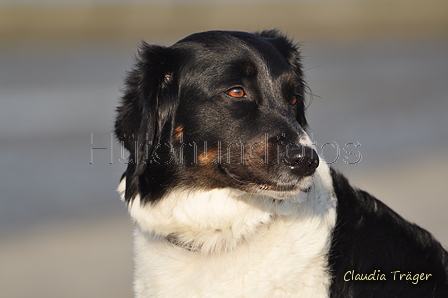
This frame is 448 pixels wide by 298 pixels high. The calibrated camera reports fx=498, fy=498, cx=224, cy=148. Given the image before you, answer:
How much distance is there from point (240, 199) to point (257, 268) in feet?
1.69

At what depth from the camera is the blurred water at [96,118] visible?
806 cm

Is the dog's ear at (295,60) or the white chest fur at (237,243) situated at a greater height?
the dog's ear at (295,60)

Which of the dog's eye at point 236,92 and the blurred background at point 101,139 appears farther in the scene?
the blurred background at point 101,139

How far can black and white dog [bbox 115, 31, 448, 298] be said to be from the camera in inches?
136

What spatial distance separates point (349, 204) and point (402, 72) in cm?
1672

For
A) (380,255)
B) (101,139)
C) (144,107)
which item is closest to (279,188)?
(380,255)

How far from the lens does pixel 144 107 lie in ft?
12.2

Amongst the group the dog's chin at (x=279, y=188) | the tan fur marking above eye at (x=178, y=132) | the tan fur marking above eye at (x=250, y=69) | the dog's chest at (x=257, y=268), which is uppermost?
the tan fur marking above eye at (x=250, y=69)

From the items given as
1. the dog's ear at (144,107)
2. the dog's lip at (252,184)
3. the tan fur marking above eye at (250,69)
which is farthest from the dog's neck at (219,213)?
the tan fur marking above eye at (250,69)

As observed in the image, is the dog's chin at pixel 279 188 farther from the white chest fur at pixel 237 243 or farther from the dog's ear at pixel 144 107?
the dog's ear at pixel 144 107

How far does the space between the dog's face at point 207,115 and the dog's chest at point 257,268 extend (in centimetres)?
36

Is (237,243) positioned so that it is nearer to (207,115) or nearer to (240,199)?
(240,199)

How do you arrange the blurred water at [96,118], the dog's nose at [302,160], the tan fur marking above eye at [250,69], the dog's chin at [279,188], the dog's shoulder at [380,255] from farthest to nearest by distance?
the blurred water at [96,118], the tan fur marking above eye at [250,69], the dog's shoulder at [380,255], the dog's chin at [279,188], the dog's nose at [302,160]

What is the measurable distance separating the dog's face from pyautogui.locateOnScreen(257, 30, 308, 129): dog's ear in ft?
0.95
